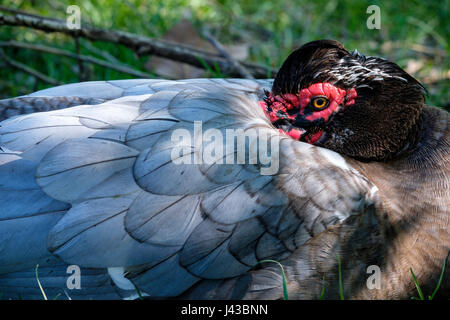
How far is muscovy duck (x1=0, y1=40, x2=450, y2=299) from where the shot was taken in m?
2.13

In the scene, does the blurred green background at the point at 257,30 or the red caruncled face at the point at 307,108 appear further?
the blurred green background at the point at 257,30

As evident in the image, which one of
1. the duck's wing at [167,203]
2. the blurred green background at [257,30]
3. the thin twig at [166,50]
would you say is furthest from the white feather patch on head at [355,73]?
the blurred green background at [257,30]

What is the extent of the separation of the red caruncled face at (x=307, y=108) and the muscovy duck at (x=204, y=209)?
0.05ft

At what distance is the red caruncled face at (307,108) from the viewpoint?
244 cm

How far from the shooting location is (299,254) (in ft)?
7.23

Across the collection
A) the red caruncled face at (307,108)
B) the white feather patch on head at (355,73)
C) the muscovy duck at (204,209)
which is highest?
the white feather patch on head at (355,73)

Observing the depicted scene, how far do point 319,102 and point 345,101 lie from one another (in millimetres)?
124

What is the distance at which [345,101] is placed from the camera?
2.46 meters

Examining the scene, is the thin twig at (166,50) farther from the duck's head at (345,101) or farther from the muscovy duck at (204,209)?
the muscovy duck at (204,209)

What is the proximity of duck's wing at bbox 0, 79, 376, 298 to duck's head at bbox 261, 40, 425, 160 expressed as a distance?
0.29 metres

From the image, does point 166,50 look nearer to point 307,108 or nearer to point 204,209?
point 307,108

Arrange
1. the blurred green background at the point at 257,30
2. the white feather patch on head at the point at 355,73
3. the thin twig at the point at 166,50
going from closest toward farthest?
1. the white feather patch on head at the point at 355,73
2. the thin twig at the point at 166,50
3. the blurred green background at the point at 257,30

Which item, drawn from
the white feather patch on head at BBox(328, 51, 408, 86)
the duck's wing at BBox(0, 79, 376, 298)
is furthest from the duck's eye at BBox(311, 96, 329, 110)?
the duck's wing at BBox(0, 79, 376, 298)

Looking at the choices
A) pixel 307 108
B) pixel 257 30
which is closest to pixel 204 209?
pixel 307 108
